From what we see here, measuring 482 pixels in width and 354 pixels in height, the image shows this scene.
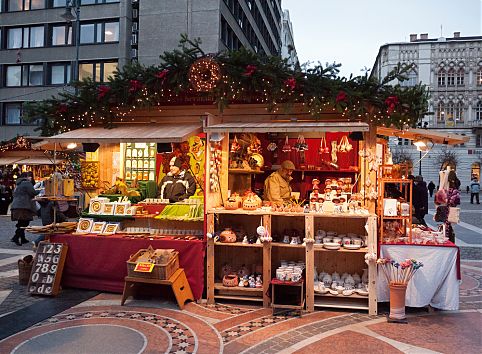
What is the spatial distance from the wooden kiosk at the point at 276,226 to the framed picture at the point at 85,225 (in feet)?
7.35

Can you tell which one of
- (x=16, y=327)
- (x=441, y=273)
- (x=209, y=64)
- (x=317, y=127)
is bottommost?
(x=16, y=327)

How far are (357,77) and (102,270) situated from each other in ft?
16.7

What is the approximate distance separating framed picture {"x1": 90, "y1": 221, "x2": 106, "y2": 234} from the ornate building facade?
4724 cm

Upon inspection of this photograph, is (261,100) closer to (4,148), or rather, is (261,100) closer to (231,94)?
(231,94)

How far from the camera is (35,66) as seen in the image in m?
32.7

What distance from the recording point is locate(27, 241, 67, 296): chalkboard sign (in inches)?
270

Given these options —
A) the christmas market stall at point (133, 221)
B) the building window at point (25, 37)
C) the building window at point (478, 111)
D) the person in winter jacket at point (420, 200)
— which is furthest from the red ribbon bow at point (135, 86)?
the building window at point (478, 111)

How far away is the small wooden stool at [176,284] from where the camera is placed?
6254 millimetres

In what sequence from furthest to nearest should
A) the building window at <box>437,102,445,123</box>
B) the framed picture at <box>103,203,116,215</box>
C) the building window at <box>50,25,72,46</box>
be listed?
the building window at <box>437,102,445,123</box> < the building window at <box>50,25,72,46</box> < the framed picture at <box>103,203,116,215</box>

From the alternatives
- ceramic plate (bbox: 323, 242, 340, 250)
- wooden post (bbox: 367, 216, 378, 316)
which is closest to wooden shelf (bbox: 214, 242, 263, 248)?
ceramic plate (bbox: 323, 242, 340, 250)

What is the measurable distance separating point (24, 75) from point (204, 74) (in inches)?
1228

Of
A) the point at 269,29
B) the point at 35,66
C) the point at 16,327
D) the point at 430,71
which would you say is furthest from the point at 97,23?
the point at 430,71

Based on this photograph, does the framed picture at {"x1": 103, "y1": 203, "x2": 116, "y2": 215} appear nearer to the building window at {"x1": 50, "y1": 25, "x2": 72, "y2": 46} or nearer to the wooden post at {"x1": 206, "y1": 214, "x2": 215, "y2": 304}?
the wooden post at {"x1": 206, "y1": 214, "x2": 215, "y2": 304}

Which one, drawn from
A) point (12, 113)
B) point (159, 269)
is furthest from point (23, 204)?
point (12, 113)
